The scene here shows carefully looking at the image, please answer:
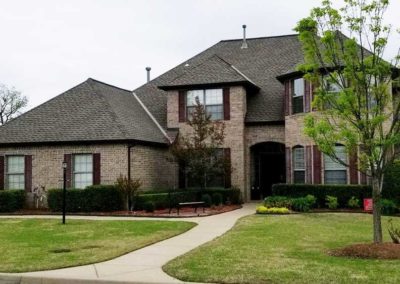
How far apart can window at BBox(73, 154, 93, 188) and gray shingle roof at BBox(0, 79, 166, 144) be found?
874mm

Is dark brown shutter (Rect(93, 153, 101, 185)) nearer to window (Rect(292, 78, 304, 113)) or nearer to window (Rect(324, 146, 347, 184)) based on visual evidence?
window (Rect(292, 78, 304, 113))

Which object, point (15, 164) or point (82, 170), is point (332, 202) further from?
point (15, 164)

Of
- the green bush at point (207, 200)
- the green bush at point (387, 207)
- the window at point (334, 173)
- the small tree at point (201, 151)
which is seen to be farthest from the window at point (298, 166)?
the green bush at point (387, 207)

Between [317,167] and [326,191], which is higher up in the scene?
[317,167]

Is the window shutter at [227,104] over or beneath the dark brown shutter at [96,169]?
over

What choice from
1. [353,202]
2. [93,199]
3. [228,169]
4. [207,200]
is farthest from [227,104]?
[93,199]

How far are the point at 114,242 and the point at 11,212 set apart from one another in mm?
10823

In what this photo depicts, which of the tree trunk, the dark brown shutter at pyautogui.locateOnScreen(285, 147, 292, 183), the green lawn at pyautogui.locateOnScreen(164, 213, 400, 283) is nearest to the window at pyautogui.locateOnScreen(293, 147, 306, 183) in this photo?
the dark brown shutter at pyautogui.locateOnScreen(285, 147, 292, 183)

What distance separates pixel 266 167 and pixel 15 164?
1240 centimetres

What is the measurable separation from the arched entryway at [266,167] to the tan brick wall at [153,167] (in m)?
4.02

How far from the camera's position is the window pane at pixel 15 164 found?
23875 mm

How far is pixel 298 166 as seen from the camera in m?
23.6

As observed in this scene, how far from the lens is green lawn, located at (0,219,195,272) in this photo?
10.4 meters

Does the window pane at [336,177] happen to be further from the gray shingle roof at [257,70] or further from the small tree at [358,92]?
the small tree at [358,92]
